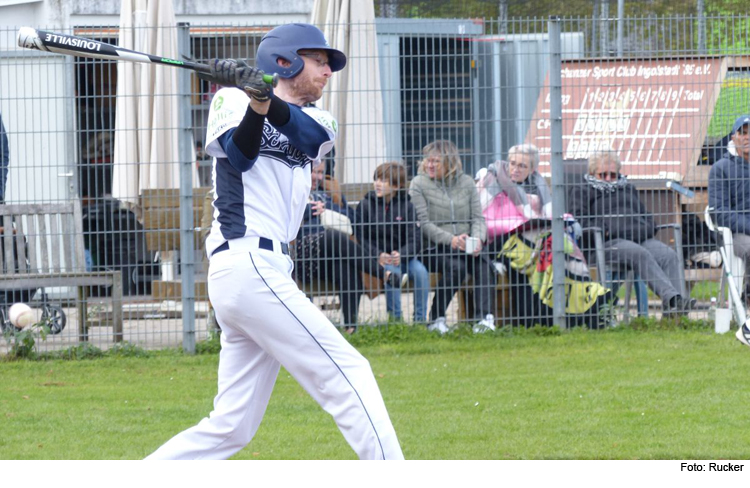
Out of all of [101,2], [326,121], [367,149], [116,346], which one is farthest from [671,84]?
[101,2]

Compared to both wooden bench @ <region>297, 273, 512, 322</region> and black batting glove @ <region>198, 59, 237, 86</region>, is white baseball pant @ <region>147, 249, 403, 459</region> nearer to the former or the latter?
black batting glove @ <region>198, 59, 237, 86</region>

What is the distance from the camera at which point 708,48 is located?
10.3 metres

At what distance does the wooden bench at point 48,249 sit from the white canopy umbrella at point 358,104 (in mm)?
2168

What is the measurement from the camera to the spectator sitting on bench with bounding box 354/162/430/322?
32.1 ft

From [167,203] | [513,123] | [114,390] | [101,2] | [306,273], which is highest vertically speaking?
[101,2]

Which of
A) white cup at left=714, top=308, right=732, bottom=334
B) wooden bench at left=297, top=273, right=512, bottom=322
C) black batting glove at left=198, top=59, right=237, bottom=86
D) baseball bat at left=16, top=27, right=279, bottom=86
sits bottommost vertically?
white cup at left=714, top=308, right=732, bottom=334

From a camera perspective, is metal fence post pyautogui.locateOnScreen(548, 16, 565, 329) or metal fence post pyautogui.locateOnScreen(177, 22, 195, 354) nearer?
metal fence post pyautogui.locateOnScreen(177, 22, 195, 354)

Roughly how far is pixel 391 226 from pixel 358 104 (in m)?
1.07

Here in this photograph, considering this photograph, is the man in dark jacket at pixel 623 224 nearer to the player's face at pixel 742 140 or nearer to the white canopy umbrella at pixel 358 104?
the player's face at pixel 742 140

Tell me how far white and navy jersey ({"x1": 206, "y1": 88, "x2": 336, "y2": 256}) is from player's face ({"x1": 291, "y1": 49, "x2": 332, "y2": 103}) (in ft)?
0.45

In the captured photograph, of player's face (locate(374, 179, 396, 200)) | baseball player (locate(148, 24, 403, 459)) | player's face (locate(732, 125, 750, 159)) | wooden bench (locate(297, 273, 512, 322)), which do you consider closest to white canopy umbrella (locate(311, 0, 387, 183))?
player's face (locate(374, 179, 396, 200))

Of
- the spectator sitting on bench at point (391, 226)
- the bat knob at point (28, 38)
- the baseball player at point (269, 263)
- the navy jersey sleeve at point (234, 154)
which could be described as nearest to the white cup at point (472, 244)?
the spectator sitting on bench at point (391, 226)

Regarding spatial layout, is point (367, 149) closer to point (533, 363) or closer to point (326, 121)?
point (533, 363)

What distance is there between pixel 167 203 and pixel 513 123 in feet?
9.94
